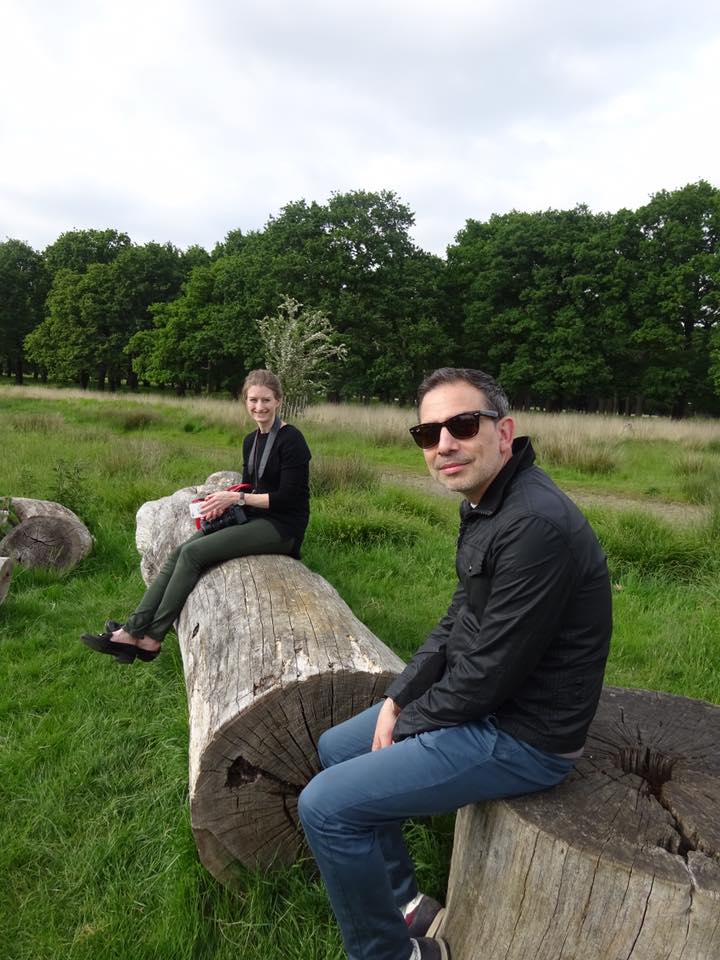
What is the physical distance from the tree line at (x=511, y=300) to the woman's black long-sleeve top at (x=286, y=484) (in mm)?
28115

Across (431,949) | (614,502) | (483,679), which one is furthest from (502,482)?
(614,502)

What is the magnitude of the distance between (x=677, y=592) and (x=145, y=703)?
4.38 meters

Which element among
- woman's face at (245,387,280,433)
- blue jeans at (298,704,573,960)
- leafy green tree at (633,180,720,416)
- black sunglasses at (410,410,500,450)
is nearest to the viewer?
blue jeans at (298,704,573,960)

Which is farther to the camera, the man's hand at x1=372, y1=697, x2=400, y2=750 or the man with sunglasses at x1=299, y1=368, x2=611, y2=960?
the man's hand at x1=372, y1=697, x2=400, y2=750

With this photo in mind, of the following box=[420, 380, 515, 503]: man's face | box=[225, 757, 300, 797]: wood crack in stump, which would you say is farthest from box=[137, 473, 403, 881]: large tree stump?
box=[420, 380, 515, 503]: man's face

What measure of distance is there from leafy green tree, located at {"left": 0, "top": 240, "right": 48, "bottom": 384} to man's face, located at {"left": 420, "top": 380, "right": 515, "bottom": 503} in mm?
56516

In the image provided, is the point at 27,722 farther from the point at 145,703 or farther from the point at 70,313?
the point at 70,313

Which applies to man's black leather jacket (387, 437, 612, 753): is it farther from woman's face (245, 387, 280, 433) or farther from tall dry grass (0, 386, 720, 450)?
tall dry grass (0, 386, 720, 450)

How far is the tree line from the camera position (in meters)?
33.9

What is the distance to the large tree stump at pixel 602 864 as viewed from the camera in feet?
5.29

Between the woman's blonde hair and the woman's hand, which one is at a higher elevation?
the woman's blonde hair

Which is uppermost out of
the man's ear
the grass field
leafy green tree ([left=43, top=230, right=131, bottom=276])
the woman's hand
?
leafy green tree ([left=43, top=230, right=131, bottom=276])

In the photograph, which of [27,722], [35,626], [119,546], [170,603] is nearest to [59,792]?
[27,722]

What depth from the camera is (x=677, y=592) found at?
551 cm
